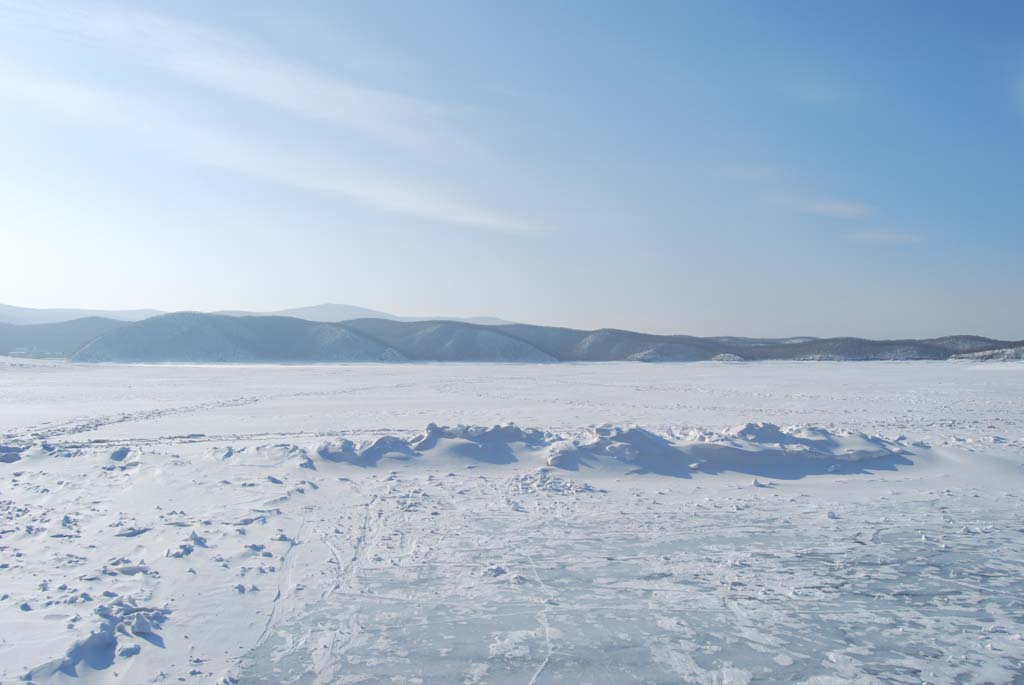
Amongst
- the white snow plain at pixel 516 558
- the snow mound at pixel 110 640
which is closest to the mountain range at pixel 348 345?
the white snow plain at pixel 516 558

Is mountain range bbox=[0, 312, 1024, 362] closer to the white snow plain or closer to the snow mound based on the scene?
the white snow plain

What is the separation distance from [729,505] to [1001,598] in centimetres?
340

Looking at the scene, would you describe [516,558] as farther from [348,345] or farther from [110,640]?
[348,345]

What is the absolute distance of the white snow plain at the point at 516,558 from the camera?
4465mm

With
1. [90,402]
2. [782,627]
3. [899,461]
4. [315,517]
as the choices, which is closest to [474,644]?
[782,627]

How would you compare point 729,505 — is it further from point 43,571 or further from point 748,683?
point 43,571

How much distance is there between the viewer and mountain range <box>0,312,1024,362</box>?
6612cm

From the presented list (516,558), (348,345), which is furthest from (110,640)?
(348,345)

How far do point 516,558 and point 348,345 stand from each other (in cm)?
6724

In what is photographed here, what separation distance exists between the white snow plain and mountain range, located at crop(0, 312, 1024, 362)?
55409 mm

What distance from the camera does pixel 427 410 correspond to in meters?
20.2

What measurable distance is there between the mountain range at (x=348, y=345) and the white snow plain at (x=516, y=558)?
5541 centimetres

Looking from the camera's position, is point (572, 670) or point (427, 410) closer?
point (572, 670)

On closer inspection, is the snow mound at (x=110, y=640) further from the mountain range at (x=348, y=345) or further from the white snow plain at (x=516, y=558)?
the mountain range at (x=348, y=345)
